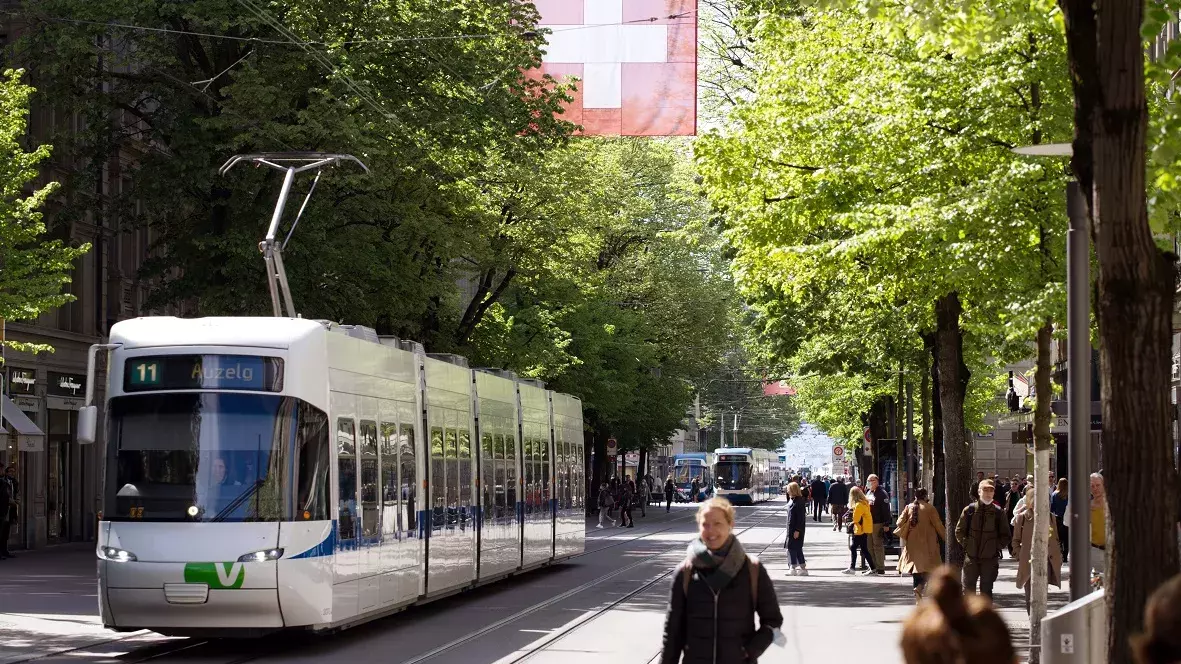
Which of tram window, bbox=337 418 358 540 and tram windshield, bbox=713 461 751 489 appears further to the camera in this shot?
tram windshield, bbox=713 461 751 489

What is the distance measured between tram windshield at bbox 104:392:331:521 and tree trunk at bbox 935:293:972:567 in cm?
1047

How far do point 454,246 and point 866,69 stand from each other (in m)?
13.9

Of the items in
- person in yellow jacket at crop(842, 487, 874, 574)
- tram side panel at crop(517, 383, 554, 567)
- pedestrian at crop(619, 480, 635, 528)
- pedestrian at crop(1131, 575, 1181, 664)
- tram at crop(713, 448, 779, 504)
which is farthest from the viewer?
tram at crop(713, 448, 779, 504)

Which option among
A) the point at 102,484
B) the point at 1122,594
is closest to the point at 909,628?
the point at 1122,594

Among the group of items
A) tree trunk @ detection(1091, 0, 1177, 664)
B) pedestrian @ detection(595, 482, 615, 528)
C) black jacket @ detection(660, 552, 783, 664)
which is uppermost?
tree trunk @ detection(1091, 0, 1177, 664)

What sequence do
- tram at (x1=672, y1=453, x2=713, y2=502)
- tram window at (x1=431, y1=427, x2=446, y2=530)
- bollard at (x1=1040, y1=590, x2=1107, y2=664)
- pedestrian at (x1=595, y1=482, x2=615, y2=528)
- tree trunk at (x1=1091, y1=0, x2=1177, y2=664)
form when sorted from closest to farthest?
tree trunk at (x1=1091, y1=0, x2=1177, y2=664) < bollard at (x1=1040, y1=590, x2=1107, y2=664) < tram window at (x1=431, y1=427, x2=446, y2=530) < pedestrian at (x1=595, y1=482, x2=615, y2=528) < tram at (x1=672, y1=453, x2=713, y2=502)

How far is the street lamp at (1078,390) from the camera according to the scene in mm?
12391

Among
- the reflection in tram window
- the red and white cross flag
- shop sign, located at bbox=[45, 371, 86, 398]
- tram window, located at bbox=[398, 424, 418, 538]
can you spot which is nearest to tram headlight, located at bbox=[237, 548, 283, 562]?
the reflection in tram window

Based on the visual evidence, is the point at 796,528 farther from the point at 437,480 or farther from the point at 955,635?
the point at 955,635

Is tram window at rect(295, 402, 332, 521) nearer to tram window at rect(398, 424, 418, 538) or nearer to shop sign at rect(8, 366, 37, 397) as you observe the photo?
tram window at rect(398, 424, 418, 538)

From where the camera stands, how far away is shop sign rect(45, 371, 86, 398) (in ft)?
140

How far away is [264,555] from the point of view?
16625 mm

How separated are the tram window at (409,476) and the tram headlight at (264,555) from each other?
383 cm

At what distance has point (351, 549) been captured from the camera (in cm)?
1803
